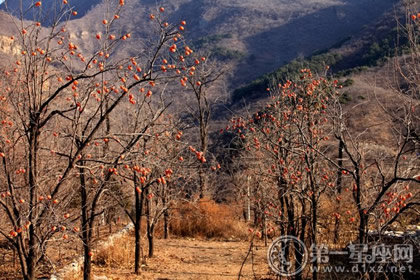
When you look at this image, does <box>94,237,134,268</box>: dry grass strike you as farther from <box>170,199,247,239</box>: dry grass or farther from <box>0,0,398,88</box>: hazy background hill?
<box>0,0,398,88</box>: hazy background hill

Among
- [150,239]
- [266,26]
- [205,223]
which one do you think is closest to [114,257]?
[150,239]

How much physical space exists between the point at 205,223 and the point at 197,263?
457cm

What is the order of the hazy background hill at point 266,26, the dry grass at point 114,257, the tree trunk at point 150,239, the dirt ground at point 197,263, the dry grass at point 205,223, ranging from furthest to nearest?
the hazy background hill at point 266,26, the dry grass at point 205,223, the tree trunk at point 150,239, the dry grass at point 114,257, the dirt ground at point 197,263

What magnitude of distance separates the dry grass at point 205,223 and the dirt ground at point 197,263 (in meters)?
0.95

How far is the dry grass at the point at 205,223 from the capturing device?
1463 cm

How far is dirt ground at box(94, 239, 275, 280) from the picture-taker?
8.56 meters

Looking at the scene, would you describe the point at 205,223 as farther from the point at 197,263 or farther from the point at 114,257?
the point at 114,257

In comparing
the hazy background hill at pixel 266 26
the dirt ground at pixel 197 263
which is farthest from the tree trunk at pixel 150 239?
the hazy background hill at pixel 266 26

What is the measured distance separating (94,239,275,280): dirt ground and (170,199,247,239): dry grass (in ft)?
3.11

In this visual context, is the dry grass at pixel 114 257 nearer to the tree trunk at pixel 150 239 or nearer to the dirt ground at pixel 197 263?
the dirt ground at pixel 197 263

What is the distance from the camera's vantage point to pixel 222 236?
1451 centimetres

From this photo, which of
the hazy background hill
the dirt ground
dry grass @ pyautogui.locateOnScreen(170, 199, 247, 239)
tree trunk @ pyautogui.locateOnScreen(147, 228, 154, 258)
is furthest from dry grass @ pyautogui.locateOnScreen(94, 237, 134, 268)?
the hazy background hill

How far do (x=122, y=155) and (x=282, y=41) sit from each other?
7482cm

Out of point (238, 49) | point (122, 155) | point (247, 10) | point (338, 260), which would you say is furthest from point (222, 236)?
point (247, 10)
